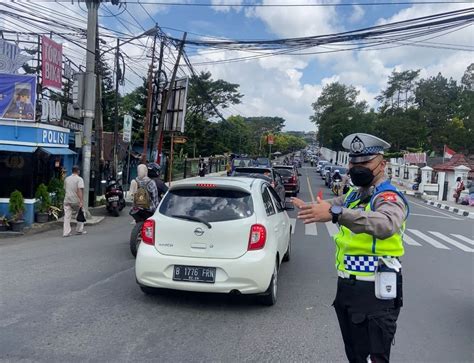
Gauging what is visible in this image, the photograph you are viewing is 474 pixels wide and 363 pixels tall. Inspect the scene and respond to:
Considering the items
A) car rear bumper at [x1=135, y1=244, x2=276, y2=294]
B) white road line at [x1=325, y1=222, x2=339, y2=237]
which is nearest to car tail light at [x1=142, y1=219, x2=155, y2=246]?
car rear bumper at [x1=135, y1=244, x2=276, y2=294]

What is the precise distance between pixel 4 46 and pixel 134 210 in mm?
7529

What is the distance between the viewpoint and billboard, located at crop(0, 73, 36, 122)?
37.1 ft

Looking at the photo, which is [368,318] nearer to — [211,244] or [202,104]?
[211,244]

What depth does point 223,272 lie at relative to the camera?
5094mm

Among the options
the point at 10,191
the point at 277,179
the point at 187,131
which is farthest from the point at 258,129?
the point at 10,191

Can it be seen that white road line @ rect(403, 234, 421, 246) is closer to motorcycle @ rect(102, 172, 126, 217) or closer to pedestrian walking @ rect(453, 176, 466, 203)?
motorcycle @ rect(102, 172, 126, 217)

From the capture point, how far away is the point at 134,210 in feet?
27.2

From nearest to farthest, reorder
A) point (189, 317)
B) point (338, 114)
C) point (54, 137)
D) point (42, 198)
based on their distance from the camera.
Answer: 1. point (189, 317)
2. point (42, 198)
3. point (54, 137)
4. point (338, 114)

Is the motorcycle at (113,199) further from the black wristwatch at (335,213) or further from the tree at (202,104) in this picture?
the tree at (202,104)

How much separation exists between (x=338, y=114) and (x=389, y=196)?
286ft

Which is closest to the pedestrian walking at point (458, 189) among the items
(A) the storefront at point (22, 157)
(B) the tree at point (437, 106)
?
(A) the storefront at point (22, 157)

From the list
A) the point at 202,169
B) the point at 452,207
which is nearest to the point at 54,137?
the point at 452,207

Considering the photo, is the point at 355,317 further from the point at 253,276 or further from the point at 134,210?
the point at 134,210

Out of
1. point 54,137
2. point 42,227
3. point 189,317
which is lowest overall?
point 42,227
